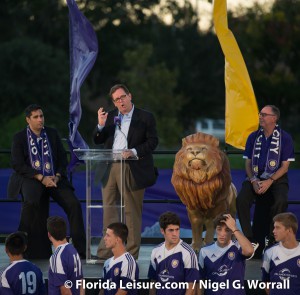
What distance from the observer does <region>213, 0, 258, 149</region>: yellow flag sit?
12.5 metres

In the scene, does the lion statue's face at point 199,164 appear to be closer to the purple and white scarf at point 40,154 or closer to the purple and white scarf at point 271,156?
the purple and white scarf at point 271,156

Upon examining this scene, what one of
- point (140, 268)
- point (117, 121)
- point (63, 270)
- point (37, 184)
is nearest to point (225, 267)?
point (63, 270)

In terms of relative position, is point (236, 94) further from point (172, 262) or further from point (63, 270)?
point (63, 270)

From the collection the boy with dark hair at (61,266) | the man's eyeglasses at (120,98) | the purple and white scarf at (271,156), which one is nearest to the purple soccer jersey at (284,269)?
the boy with dark hair at (61,266)

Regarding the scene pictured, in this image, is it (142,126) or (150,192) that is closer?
(142,126)

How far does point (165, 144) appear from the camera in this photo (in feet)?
121

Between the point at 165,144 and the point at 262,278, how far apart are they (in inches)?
1057

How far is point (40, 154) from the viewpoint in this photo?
1200 cm

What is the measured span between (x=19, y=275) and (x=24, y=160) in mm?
2591

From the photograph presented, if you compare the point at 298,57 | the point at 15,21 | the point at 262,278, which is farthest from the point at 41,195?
the point at 15,21

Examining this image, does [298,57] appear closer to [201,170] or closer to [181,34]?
[181,34]

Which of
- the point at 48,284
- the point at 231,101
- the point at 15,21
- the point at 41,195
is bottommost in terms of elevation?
the point at 48,284

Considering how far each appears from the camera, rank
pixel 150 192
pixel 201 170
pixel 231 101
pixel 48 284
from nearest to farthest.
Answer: pixel 48 284, pixel 201 170, pixel 231 101, pixel 150 192

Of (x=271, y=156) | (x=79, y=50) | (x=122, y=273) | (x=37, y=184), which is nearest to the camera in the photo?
(x=122, y=273)
